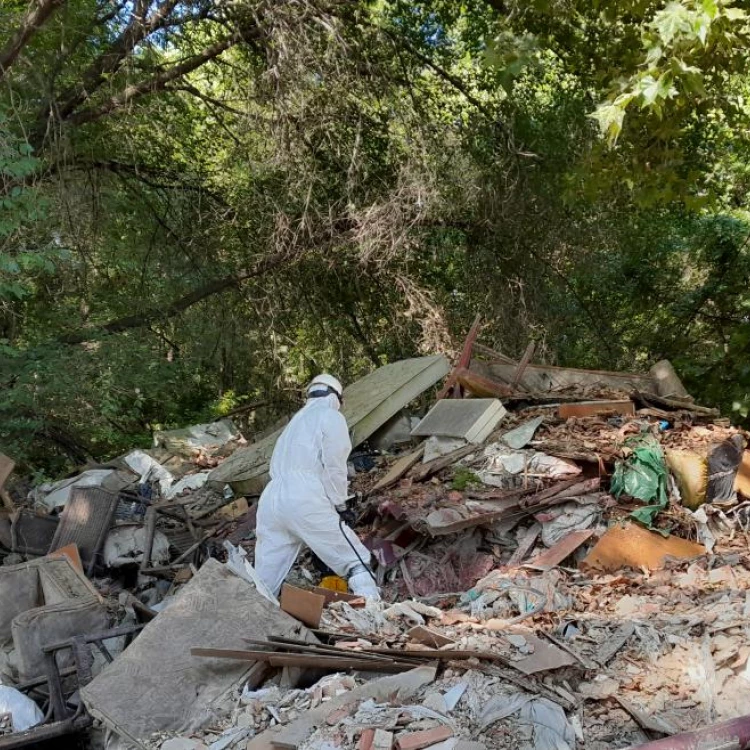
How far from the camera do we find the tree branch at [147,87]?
826 centimetres

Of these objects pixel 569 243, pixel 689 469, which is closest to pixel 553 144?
pixel 569 243

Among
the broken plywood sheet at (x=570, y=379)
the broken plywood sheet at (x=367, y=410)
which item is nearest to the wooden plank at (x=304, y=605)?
the broken plywood sheet at (x=367, y=410)

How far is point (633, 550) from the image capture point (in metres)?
5.66

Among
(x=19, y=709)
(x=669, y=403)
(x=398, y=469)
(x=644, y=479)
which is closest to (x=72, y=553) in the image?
(x=19, y=709)

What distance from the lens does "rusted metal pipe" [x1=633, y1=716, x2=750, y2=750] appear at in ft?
8.66

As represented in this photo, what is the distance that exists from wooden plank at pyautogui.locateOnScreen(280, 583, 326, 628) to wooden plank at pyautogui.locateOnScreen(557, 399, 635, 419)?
3.19 m

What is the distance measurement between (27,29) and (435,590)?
240 inches

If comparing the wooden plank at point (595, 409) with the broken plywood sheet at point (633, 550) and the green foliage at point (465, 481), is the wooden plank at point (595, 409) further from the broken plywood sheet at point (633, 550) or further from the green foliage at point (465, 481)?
the broken plywood sheet at point (633, 550)

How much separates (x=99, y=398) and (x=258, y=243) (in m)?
2.81

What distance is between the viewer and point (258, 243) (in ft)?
33.5

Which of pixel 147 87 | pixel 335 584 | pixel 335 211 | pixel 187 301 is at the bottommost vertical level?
pixel 335 584

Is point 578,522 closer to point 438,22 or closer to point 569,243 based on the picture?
point 569,243

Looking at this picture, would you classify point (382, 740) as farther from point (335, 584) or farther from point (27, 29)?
point (27, 29)

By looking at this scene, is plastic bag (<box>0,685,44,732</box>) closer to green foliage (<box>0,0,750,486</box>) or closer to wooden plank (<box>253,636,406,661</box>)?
wooden plank (<box>253,636,406,661</box>)
